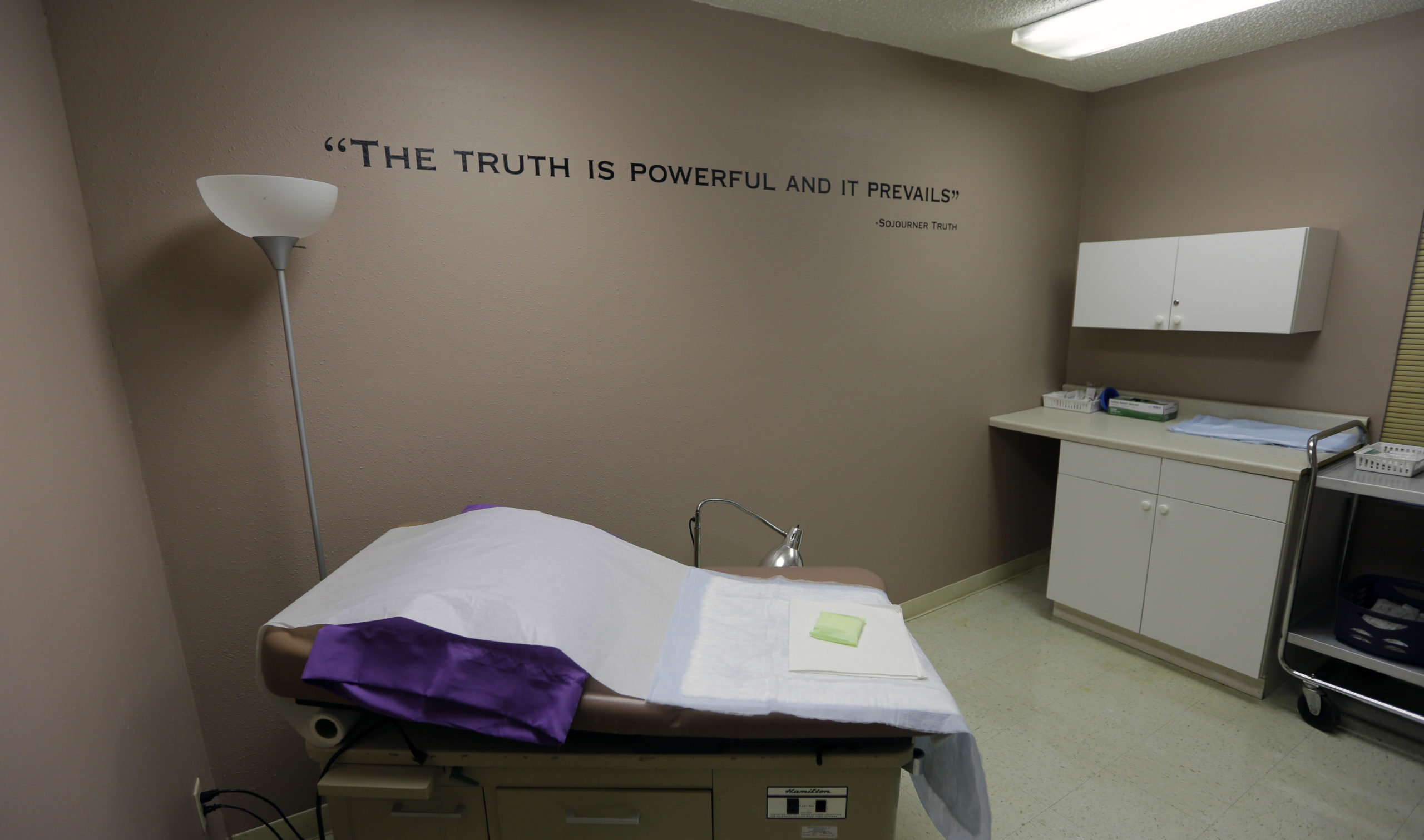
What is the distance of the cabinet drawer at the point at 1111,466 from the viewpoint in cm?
251

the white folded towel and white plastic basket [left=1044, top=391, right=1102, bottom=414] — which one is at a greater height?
white plastic basket [left=1044, top=391, right=1102, bottom=414]

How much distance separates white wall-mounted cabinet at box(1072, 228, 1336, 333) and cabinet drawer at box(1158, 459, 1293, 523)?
2.00ft

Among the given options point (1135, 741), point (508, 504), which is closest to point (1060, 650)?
point (1135, 741)

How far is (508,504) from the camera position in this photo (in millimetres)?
2033

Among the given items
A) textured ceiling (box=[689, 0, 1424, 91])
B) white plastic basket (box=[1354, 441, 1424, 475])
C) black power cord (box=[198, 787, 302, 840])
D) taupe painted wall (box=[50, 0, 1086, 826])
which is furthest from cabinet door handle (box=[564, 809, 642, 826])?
white plastic basket (box=[1354, 441, 1424, 475])

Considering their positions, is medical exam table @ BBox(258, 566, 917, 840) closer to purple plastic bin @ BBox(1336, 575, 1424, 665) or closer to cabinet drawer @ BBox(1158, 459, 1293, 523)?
cabinet drawer @ BBox(1158, 459, 1293, 523)

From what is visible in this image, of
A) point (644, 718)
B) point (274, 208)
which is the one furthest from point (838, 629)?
point (274, 208)

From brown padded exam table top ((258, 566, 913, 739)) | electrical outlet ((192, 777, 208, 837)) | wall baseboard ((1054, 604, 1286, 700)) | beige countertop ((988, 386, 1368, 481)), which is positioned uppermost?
beige countertop ((988, 386, 1368, 481))

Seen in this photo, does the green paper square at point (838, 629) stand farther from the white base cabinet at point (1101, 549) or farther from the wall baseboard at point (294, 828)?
the white base cabinet at point (1101, 549)

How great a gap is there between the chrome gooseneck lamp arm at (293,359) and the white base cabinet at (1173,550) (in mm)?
2792

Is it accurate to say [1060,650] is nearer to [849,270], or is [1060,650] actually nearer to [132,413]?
[849,270]

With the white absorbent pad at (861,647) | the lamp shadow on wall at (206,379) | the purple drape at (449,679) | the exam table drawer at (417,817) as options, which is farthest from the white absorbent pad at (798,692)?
the lamp shadow on wall at (206,379)

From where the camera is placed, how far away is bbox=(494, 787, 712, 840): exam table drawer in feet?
3.88

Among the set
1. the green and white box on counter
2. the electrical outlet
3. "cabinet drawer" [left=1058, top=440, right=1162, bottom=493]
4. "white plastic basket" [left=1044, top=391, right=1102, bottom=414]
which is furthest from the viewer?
"white plastic basket" [left=1044, top=391, right=1102, bottom=414]
